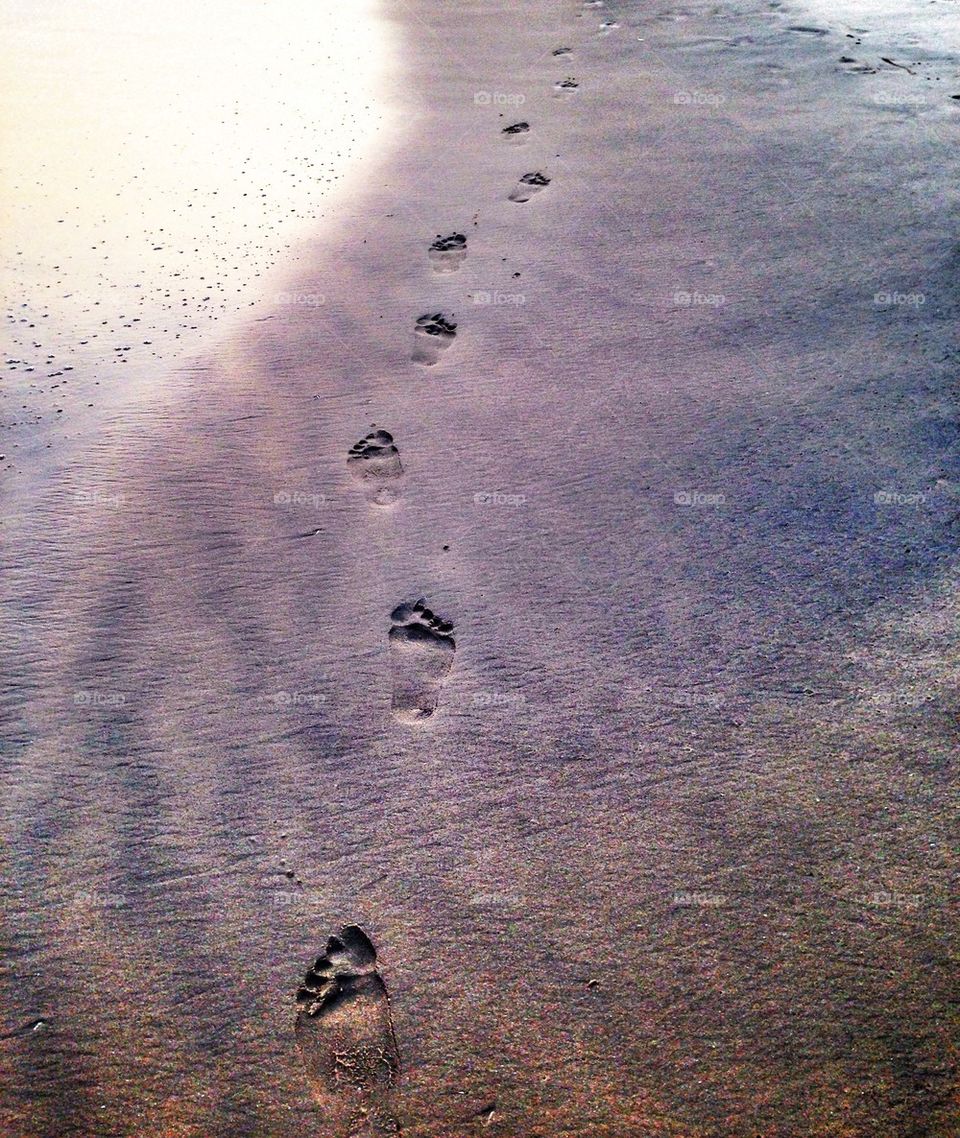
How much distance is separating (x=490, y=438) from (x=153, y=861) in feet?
8.38

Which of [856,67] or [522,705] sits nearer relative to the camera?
[522,705]

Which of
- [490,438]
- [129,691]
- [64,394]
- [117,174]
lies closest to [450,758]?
[129,691]

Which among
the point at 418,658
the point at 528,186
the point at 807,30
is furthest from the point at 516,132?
the point at 418,658

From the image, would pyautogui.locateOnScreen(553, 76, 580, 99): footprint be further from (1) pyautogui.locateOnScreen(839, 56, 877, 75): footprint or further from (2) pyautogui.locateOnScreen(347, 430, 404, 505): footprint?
(2) pyautogui.locateOnScreen(347, 430, 404, 505): footprint

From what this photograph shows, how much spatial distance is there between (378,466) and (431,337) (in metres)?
1.24

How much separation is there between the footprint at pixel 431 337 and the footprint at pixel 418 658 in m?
1.97

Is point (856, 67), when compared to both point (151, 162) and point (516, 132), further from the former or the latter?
point (151, 162)

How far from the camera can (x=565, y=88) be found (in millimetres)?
8180

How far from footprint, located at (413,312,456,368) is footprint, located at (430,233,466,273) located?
23.6 inches

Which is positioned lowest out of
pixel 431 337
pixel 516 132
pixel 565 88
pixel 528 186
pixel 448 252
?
pixel 431 337

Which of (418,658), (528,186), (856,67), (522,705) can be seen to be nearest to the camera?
(522,705)

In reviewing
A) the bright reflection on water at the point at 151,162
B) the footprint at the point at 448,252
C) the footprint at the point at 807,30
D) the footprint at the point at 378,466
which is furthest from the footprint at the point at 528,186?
the footprint at the point at 807,30

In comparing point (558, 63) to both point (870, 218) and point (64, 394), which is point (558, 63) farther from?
point (64, 394)

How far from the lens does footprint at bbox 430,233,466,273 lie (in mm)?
5836
